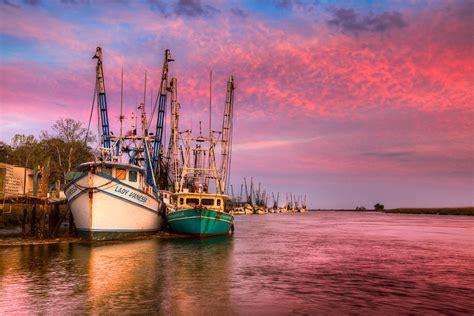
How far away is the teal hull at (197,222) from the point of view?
41.2 meters

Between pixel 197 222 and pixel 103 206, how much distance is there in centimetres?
953

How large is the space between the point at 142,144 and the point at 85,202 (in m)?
22.4

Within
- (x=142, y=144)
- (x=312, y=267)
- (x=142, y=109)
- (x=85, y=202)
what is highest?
(x=142, y=109)

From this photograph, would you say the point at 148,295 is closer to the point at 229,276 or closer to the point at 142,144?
the point at 229,276

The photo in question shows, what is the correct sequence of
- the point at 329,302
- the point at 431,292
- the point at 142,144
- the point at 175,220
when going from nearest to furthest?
the point at 329,302 < the point at 431,292 < the point at 175,220 < the point at 142,144

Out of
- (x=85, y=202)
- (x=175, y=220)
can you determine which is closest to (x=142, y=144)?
(x=175, y=220)

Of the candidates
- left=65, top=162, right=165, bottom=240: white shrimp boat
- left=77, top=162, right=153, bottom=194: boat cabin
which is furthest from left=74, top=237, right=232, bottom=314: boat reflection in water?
left=77, top=162, right=153, bottom=194: boat cabin

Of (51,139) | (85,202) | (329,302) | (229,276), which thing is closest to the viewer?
(329,302)

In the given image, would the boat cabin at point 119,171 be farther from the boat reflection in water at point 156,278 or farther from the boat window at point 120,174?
the boat reflection in water at point 156,278

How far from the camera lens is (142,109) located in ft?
208

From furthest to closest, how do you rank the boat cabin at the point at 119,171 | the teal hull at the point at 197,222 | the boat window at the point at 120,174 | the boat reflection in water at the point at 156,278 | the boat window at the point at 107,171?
the teal hull at the point at 197,222
the boat window at the point at 120,174
the boat window at the point at 107,171
the boat cabin at the point at 119,171
the boat reflection in water at the point at 156,278

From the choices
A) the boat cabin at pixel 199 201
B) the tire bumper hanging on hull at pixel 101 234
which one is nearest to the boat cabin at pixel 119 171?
the tire bumper hanging on hull at pixel 101 234

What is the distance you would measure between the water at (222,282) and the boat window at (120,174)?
705cm

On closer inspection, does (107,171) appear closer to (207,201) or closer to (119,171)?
(119,171)
